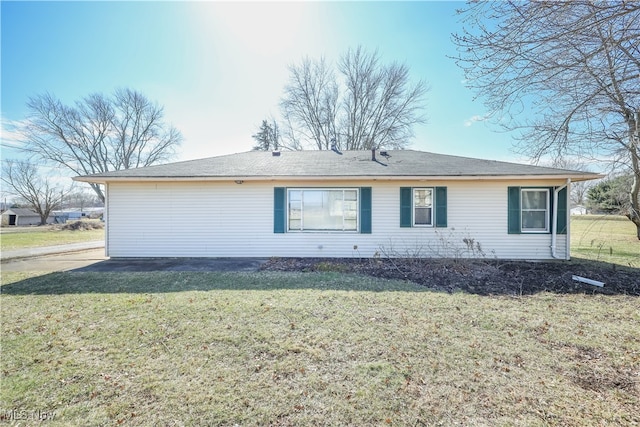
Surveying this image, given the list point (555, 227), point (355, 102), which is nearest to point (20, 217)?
point (355, 102)

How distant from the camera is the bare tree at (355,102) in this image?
22156 millimetres

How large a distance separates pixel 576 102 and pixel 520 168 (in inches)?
163

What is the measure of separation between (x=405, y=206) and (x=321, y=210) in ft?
8.78

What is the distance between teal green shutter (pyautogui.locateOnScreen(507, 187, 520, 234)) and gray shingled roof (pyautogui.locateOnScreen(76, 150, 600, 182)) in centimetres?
66

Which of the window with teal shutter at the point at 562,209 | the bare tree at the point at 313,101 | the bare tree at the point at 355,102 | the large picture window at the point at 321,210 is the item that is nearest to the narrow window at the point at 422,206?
the large picture window at the point at 321,210

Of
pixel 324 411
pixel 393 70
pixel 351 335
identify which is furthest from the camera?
pixel 393 70

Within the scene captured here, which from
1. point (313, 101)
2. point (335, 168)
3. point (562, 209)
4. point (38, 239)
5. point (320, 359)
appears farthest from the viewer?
point (313, 101)

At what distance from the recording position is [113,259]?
28.9 feet

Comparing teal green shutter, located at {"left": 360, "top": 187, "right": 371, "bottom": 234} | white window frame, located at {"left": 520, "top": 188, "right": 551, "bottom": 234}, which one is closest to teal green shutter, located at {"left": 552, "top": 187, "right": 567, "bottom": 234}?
white window frame, located at {"left": 520, "top": 188, "right": 551, "bottom": 234}

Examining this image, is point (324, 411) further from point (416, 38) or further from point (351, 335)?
point (416, 38)

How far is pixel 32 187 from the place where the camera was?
31656 mm

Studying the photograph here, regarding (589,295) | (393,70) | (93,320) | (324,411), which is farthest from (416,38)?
(393,70)

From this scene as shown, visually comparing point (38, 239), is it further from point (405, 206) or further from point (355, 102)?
point (355, 102)

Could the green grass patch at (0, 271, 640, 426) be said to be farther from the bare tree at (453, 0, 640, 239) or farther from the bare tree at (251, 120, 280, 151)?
the bare tree at (251, 120, 280, 151)
